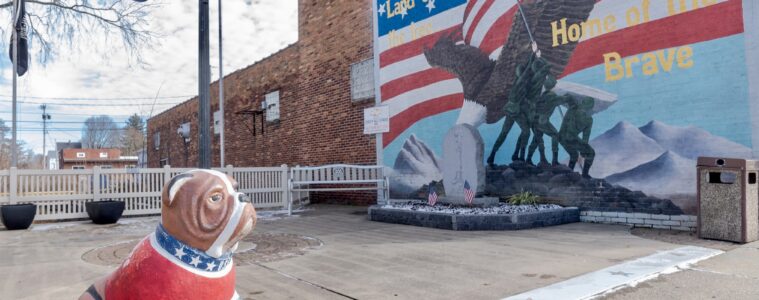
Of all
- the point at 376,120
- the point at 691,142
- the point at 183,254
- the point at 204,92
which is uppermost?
the point at 376,120

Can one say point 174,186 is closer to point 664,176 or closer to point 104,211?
point 664,176

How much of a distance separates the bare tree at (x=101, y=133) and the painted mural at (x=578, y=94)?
66732mm

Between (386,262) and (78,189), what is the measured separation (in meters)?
8.83

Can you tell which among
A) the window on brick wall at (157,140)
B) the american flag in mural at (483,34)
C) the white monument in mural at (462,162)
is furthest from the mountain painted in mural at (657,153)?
the window on brick wall at (157,140)

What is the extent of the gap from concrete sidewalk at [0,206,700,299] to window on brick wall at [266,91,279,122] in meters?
9.53

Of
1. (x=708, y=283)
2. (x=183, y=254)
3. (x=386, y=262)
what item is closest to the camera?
(x=183, y=254)

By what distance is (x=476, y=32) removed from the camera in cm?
1120

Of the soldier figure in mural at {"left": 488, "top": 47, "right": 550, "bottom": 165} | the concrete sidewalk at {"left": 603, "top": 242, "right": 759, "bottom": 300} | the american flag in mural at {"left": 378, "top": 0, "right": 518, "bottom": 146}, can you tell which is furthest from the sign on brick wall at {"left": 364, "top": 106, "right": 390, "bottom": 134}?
the concrete sidewalk at {"left": 603, "top": 242, "right": 759, "bottom": 300}

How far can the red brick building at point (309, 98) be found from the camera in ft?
46.8

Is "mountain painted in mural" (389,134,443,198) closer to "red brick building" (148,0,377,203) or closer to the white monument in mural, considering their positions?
"red brick building" (148,0,377,203)

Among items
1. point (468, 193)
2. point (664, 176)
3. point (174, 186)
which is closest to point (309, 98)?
point (468, 193)

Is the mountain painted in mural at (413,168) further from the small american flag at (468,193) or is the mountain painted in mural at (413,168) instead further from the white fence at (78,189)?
the white fence at (78,189)

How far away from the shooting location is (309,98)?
52.2 ft

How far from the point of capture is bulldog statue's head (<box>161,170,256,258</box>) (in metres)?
2.52
